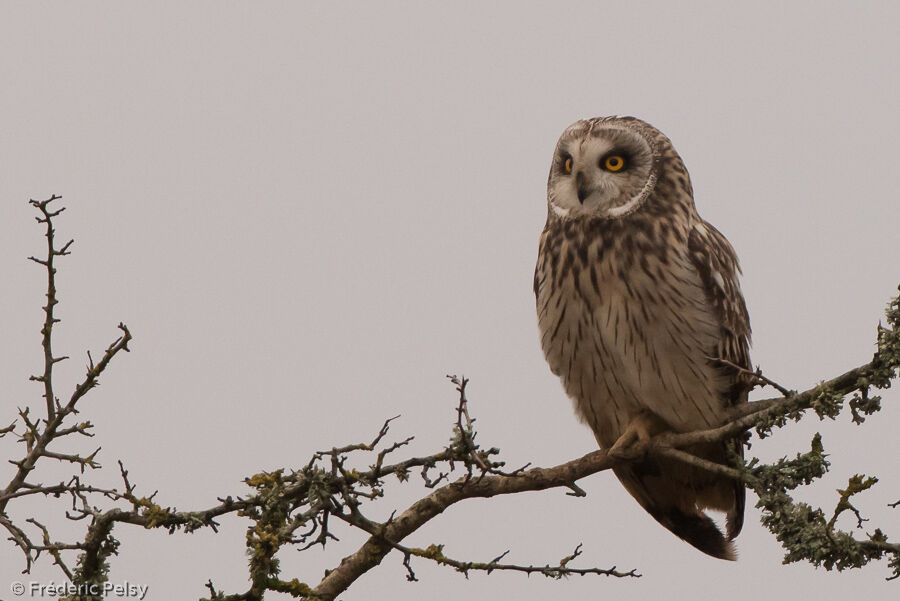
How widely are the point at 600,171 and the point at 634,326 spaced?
604 millimetres

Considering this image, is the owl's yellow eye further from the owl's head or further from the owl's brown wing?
the owl's brown wing

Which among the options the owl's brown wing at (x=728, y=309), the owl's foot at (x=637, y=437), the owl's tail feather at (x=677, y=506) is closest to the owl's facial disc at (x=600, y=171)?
the owl's brown wing at (x=728, y=309)

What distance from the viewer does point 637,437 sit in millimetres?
3961

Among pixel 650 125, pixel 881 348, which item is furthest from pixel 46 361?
pixel 650 125

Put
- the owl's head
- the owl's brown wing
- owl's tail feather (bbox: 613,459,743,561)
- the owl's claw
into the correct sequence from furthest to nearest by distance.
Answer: owl's tail feather (bbox: 613,459,743,561), the owl's head, the owl's brown wing, the owl's claw

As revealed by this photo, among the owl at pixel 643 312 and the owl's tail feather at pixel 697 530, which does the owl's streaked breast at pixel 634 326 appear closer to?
the owl at pixel 643 312

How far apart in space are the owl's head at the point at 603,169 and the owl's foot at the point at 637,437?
734 millimetres

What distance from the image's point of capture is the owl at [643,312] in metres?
3.89

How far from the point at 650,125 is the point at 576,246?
2.28 feet

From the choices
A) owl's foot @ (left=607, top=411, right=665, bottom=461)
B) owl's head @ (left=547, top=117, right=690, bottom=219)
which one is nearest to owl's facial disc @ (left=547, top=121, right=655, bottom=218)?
owl's head @ (left=547, top=117, right=690, bottom=219)

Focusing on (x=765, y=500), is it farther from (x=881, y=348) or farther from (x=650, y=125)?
(x=650, y=125)

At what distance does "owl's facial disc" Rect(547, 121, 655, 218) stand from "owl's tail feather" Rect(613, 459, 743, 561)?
3.19ft

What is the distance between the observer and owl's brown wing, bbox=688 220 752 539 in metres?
3.98

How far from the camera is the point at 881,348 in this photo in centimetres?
260
